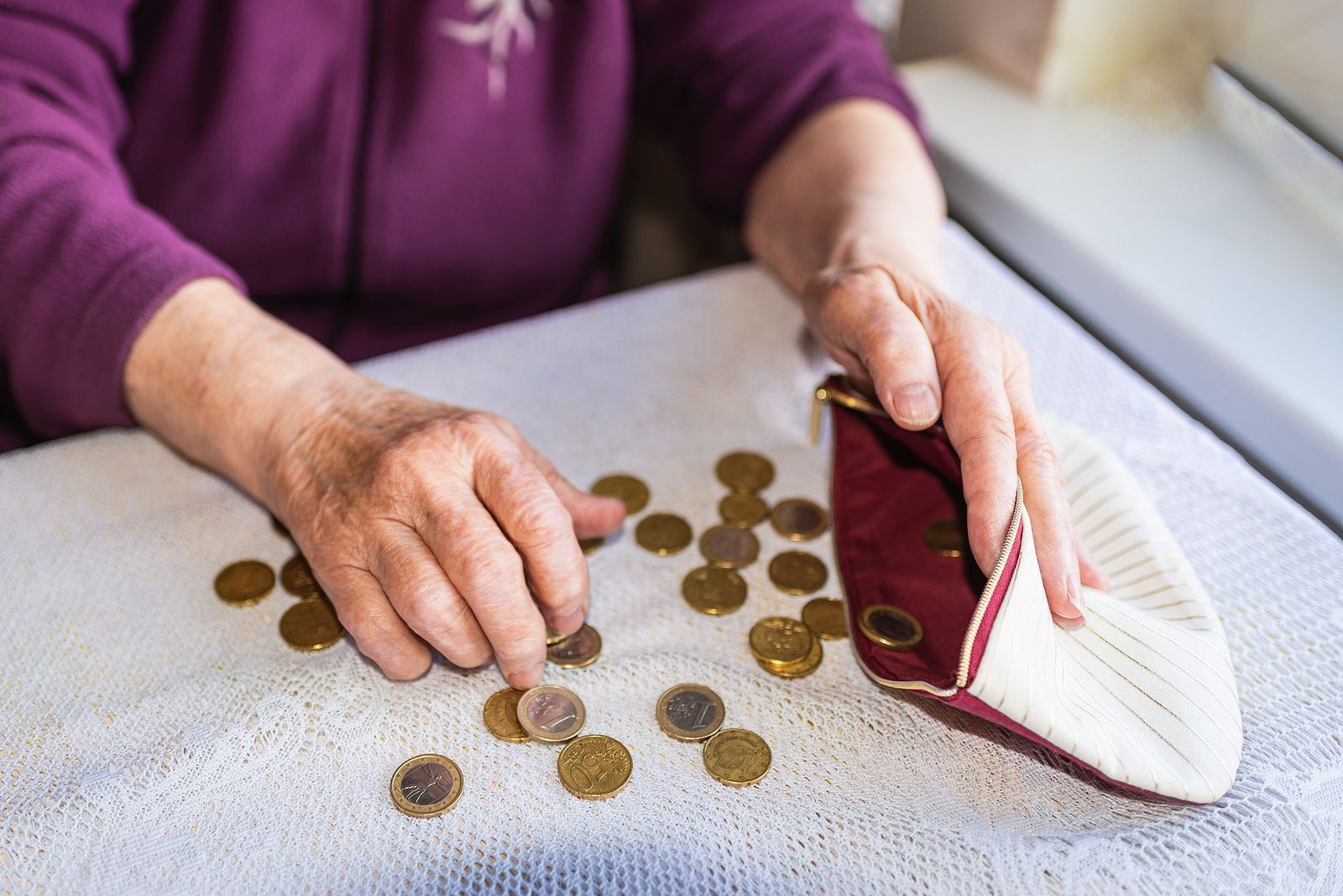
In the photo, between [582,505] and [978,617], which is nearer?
[978,617]

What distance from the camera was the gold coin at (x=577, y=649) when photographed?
2.29 ft

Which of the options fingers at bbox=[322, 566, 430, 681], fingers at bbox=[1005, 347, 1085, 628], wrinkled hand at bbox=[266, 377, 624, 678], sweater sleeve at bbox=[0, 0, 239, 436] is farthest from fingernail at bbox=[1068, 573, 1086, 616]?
sweater sleeve at bbox=[0, 0, 239, 436]

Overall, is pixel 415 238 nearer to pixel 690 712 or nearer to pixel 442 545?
pixel 442 545

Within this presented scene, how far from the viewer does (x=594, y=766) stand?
2.08 ft

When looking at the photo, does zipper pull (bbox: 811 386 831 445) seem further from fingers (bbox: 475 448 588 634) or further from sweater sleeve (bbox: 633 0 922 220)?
sweater sleeve (bbox: 633 0 922 220)

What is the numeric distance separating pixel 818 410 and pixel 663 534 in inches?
6.6

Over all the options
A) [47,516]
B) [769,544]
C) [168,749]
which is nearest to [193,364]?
[47,516]

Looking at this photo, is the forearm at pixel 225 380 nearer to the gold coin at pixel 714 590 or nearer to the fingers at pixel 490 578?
the fingers at pixel 490 578

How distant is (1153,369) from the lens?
1.00 metres

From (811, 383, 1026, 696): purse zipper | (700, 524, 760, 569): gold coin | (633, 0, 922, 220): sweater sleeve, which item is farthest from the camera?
(633, 0, 922, 220): sweater sleeve

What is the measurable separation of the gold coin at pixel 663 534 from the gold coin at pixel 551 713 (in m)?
0.15

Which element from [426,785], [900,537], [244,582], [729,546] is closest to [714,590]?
[729,546]

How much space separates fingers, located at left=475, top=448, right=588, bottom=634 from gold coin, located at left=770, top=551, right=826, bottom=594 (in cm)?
16

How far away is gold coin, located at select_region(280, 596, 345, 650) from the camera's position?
708mm
